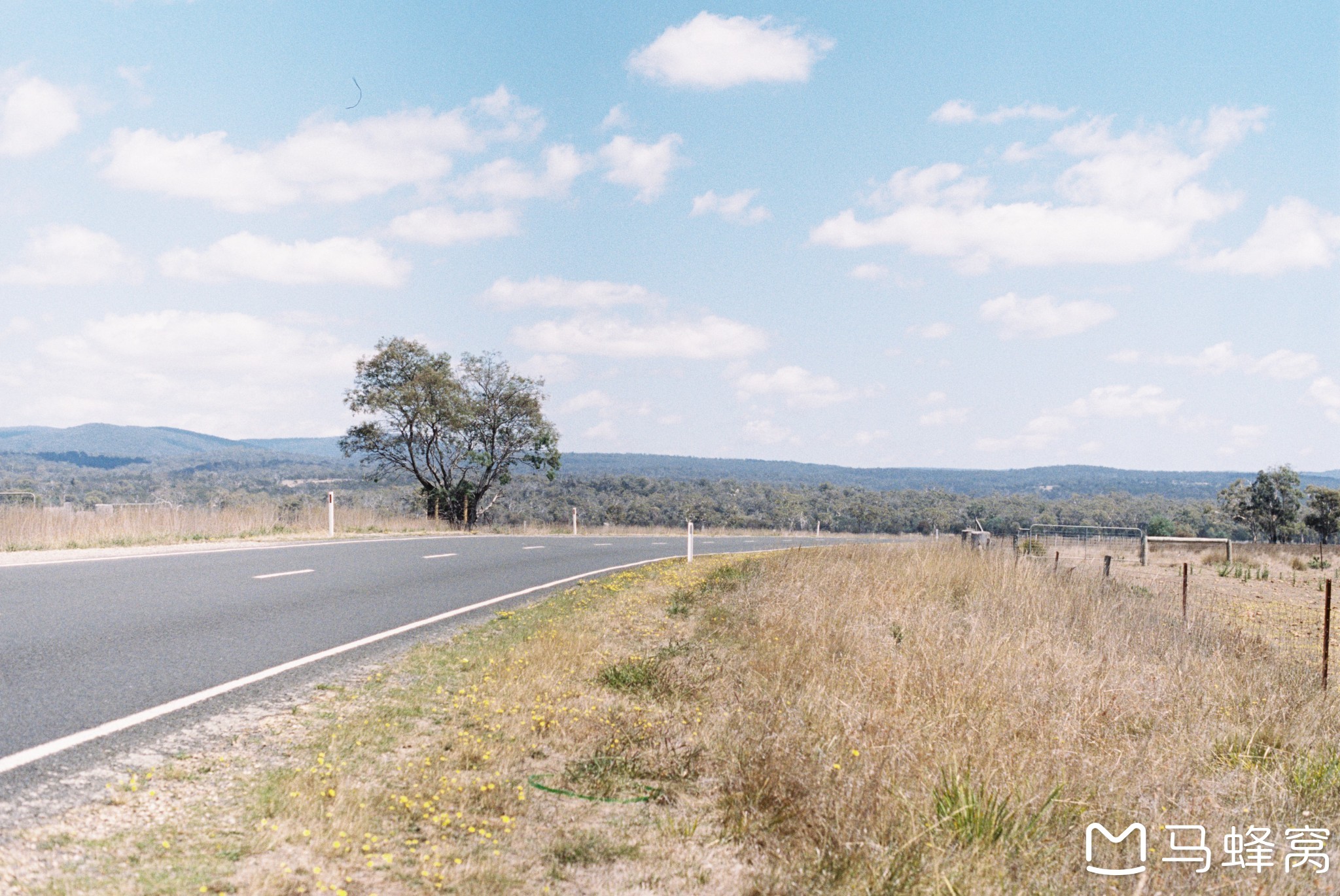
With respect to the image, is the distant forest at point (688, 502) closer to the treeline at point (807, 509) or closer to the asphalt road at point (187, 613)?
the treeline at point (807, 509)

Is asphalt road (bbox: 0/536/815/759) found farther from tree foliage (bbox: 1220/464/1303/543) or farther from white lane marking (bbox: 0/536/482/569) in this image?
tree foliage (bbox: 1220/464/1303/543)

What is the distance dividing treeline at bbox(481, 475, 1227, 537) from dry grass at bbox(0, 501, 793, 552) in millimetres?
25568

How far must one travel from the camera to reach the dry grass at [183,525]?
1816cm

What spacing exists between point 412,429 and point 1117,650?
38.5m

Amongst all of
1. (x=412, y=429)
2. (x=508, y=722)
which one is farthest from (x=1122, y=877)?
(x=412, y=429)

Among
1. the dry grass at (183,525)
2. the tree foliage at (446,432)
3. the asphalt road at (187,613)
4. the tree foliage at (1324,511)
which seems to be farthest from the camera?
the tree foliage at (1324,511)

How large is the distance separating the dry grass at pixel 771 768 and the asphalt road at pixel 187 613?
134cm

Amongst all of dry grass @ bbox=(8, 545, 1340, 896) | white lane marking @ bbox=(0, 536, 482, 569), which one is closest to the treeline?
white lane marking @ bbox=(0, 536, 482, 569)

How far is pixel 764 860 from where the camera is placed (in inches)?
164

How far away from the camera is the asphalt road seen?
625 centimetres

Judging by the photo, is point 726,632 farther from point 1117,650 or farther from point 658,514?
point 658,514
